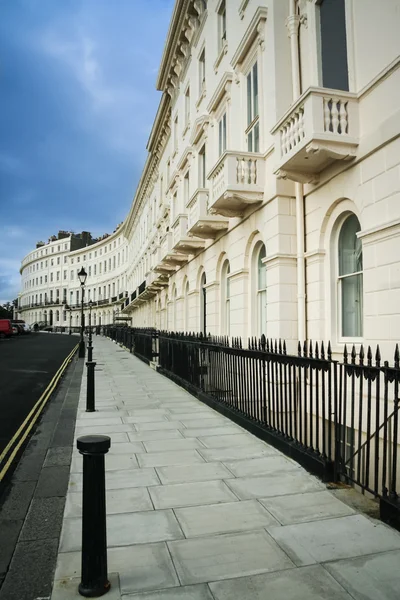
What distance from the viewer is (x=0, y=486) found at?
452 cm

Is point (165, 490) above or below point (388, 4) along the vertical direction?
below

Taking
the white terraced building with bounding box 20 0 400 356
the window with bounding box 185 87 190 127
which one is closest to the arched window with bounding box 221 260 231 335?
the white terraced building with bounding box 20 0 400 356

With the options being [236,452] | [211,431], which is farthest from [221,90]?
[236,452]

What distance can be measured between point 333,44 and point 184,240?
874 centimetres

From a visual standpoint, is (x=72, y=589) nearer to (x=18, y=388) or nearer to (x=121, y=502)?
(x=121, y=502)

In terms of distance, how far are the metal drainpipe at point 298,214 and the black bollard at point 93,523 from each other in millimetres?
6928

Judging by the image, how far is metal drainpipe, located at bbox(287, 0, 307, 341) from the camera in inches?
355

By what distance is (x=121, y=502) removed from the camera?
13.0 feet

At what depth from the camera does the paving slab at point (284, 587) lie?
2.53 m

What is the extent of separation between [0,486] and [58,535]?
5.03 feet

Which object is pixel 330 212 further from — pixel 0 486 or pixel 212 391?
pixel 0 486

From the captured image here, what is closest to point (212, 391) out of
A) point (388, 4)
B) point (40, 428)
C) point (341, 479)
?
point (40, 428)

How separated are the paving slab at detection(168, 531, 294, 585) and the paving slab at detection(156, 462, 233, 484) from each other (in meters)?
1.29

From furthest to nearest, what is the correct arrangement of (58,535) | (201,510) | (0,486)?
(0,486), (201,510), (58,535)
